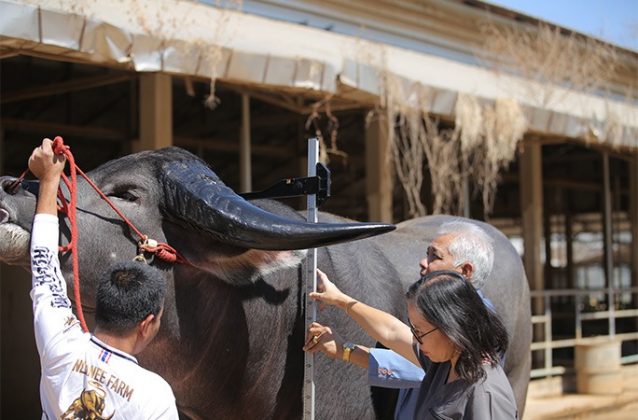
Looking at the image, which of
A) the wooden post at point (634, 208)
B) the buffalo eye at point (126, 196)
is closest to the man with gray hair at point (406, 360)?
the buffalo eye at point (126, 196)

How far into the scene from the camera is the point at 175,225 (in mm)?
3143

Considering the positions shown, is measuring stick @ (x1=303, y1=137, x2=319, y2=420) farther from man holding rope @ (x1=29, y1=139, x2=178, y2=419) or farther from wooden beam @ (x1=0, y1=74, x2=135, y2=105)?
wooden beam @ (x1=0, y1=74, x2=135, y2=105)

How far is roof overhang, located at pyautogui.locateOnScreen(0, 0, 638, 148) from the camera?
5.32 meters

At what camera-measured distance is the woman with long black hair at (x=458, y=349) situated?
2631mm

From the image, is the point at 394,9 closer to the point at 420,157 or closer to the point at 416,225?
the point at 420,157

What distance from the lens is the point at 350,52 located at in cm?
839

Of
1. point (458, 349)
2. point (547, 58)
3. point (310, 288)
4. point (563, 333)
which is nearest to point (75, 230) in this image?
point (310, 288)

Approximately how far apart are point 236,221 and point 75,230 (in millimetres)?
545

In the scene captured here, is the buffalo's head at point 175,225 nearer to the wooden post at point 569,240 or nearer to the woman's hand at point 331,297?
the woman's hand at point 331,297

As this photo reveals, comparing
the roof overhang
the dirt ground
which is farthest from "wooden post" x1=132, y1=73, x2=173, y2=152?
the dirt ground

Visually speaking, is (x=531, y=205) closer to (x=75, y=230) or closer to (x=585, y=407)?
(x=585, y=407)

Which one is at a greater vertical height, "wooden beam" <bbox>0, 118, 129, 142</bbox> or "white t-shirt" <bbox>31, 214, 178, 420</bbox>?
"wooden beam" <bbox>0, 118, 129, 142</bbox>

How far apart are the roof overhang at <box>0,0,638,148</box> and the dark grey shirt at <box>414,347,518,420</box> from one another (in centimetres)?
353

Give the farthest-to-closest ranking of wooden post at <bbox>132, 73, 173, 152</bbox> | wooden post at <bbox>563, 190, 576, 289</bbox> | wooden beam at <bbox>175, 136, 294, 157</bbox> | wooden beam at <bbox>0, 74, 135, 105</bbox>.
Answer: wooden post at <bbox>563, 190, 576, 289</bbox>, wooden beam at <bbox>175, 136, 294, 157</bbox>, wooden beam at <bbox>0, 74, 135, 105</bbox>, wooden post at <bbox>132, 73, 173, 152</bbox>
